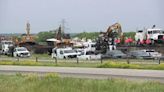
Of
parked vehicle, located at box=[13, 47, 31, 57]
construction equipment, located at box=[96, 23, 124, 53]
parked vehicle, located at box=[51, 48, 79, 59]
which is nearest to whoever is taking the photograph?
parked vehicle, located at box=[51, 48, 79, 59]

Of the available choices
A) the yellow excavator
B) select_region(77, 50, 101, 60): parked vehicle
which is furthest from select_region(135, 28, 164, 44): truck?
select_region(77, 50, 101, 60): parked vehicle

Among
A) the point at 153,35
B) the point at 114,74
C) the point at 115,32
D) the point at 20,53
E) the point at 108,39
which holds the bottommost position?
the point at 20,53

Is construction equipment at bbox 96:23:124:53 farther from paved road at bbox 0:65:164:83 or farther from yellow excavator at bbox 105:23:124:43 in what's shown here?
paved road at bbox 0:65:164:83

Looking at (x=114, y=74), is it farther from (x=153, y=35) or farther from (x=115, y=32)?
(x=153, y=35)

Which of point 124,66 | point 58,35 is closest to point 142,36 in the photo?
point 58,35

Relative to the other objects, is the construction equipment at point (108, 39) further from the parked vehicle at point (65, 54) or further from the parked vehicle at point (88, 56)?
the parked vehicle at point (65, 54)

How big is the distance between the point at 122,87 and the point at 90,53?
42.7 meters

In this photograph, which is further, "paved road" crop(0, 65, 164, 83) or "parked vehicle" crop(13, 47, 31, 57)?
"parked vehicle" crop(13, 47, 31, 57)

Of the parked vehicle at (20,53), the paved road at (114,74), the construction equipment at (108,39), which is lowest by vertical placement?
the parked vehicle at (20,53)

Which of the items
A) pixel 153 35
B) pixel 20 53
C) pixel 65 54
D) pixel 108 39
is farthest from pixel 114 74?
pixel 20 53

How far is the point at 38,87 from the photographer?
1609cm

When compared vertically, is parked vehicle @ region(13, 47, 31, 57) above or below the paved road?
below

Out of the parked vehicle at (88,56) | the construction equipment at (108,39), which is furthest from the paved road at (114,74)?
the construction equipment at (108,39)

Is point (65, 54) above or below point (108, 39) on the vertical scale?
below
